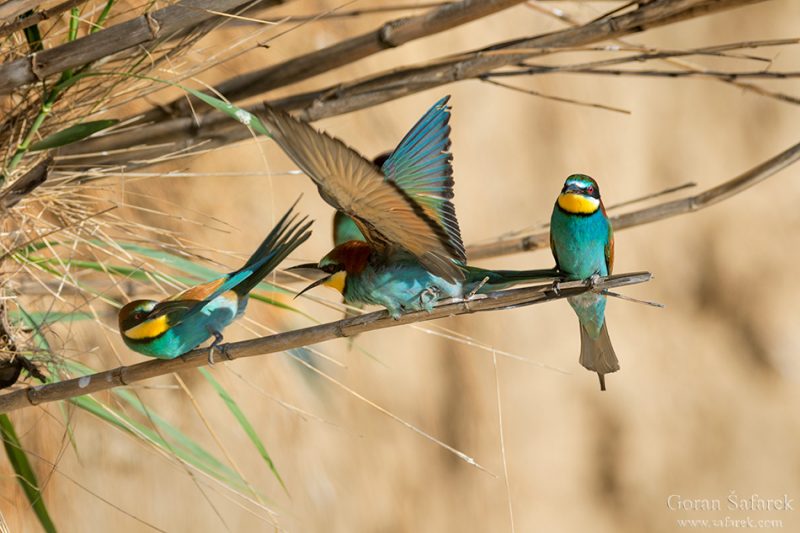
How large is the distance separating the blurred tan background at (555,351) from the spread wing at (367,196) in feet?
4.24

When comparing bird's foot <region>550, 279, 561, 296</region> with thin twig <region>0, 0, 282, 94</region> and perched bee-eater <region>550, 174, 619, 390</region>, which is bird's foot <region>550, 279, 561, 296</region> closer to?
perched bee-eater <region>550, 174, 619, 390</region>

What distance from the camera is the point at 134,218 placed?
6.47ft

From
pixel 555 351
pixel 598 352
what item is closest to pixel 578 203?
pixel 598 352

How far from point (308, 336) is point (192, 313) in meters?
0.22

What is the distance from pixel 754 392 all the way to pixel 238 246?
5.48 ft

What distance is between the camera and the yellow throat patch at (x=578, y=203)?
3.36 ft

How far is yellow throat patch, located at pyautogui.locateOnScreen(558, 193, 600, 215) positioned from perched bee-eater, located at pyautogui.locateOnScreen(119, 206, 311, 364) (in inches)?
11.3

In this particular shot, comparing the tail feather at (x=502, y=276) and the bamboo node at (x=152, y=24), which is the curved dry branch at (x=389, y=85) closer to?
the bamboo node at (x=152, y=24)

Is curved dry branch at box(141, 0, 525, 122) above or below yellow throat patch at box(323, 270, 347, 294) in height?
above

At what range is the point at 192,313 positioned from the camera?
1023mm

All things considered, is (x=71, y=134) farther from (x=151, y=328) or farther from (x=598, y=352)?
(x=598, y=352)

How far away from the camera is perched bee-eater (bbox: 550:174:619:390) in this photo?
101 centimetres

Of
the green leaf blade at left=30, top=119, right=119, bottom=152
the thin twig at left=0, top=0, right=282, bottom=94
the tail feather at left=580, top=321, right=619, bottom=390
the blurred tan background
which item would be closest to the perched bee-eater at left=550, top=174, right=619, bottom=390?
the tail feather at left=580, top=321, right=619, bottom=390

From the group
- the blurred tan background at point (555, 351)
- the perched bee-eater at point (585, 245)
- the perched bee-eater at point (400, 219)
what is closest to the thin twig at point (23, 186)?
the perched bee-eater at point (400, 219)
